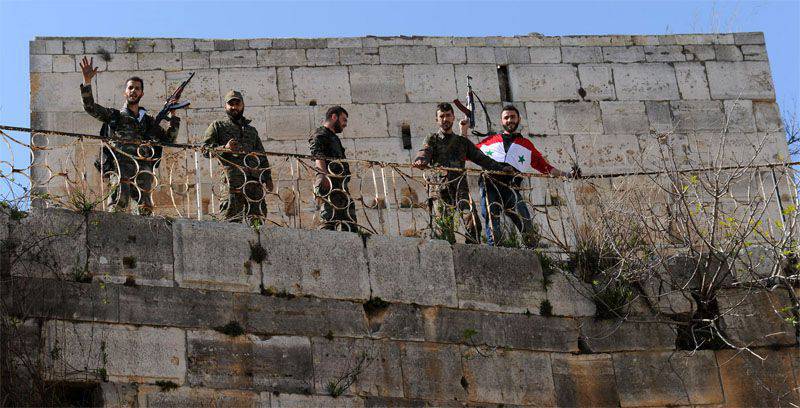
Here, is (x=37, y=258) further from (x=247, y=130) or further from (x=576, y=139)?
(x=576, y=139)

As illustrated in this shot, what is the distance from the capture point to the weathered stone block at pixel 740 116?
16.4 metres

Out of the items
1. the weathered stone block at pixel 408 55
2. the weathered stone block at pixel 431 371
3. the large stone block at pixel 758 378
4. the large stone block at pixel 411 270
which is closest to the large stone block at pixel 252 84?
the weathered stone block at pixel 408 55

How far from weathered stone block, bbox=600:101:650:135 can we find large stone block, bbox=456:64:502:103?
109 centimetres

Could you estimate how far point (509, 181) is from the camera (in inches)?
534

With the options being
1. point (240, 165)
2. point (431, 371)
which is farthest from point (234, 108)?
point (431, 371)

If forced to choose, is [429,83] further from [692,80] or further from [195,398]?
[195,398]

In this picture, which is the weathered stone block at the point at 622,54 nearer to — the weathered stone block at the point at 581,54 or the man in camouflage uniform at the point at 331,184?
the weathered stone block at the point at 581,54

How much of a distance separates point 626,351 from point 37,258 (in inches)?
178

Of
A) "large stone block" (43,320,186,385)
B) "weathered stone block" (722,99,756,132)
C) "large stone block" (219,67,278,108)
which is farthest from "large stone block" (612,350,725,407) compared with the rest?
"large stone block" (219,67,278,108)

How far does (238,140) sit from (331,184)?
0.86 meters

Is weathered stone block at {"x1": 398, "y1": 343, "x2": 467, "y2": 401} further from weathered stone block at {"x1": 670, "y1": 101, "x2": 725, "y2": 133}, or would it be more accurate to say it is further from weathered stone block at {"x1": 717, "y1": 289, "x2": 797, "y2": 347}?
weathered stone block at {"x1": 670, "y1": 101, "x2": 725, "y2": 133}

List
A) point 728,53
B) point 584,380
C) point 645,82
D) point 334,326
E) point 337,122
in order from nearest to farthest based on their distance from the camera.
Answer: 1. point 334,326
2. point 584,380
3. point 337,122
4. point 645,82
5. point 728,53

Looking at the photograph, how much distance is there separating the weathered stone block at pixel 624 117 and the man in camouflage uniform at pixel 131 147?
480 centimetres

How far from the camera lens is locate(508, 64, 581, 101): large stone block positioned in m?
16.2
